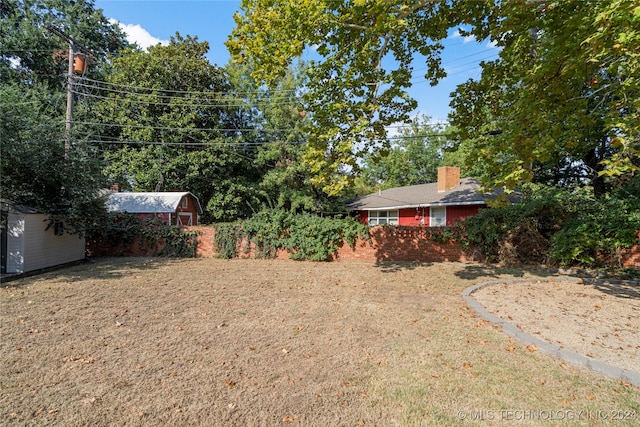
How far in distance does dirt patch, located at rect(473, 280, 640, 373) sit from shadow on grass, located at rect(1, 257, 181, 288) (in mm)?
9570

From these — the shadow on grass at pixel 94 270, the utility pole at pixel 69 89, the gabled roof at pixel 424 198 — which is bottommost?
the shadow on grass at pixel 94 270

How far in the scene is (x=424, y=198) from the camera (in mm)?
19938

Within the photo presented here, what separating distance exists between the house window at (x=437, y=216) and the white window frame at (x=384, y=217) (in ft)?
9.06

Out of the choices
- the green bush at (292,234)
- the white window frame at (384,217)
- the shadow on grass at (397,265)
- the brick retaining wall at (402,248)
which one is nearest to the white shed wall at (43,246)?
the green bush at (292,234)

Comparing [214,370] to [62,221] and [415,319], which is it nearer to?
[415,319]

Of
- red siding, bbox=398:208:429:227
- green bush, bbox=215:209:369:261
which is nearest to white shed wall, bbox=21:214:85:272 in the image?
green bush, bbox=215:209:369:261

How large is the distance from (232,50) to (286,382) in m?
7.58

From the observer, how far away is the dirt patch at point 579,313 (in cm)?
393

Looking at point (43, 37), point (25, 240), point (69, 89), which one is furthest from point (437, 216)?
point (43, 37)

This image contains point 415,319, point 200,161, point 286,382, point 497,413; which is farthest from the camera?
point 200,161

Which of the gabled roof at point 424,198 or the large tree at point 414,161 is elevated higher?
the large tree at point 414,161

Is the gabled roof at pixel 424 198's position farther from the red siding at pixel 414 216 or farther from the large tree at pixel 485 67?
the large tree at pixel 485 67

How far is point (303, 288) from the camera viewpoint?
7578mm

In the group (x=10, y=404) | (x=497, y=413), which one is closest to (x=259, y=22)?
(x=10, y=404)
